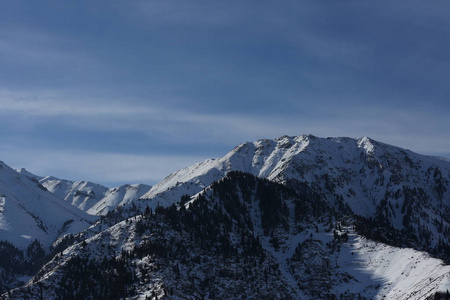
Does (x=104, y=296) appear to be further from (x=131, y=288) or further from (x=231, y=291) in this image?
(x=231, y=291)

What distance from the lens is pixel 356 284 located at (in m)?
197

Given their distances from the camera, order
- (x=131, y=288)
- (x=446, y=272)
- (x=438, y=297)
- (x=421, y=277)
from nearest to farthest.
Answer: (x=438, y=297)
(x=446, y=272)
(x=421, y=277)
(x=131, y=288)

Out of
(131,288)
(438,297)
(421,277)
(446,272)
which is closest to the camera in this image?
(438,297)

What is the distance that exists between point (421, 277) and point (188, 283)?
9257cm

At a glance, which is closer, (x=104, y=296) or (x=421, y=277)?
(x=421, y=277)

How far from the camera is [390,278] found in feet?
621

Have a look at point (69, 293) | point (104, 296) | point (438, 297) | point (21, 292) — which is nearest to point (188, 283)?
point (104, 296)

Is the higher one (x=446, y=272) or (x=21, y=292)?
(x=446, y=272)

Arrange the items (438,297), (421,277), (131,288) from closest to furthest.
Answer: (438,297) < (421,277) < (131,288)

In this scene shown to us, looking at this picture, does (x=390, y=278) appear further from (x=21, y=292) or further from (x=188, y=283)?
(x=21, y=292)

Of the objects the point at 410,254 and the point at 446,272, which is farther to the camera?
the point at 410,254

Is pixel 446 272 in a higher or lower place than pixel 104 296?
higher

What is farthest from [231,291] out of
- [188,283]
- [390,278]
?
[390,278]

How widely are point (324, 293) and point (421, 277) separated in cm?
4354
